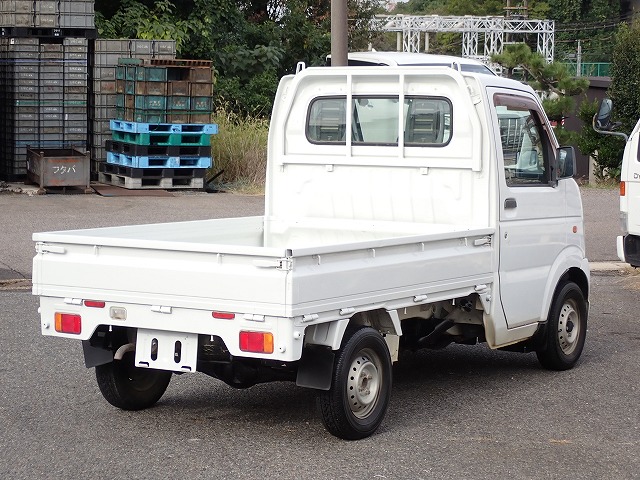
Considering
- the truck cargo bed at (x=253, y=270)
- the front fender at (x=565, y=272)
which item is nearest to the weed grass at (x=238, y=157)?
the front fender at (x=565, y=272)

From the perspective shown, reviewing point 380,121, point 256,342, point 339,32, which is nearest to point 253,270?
point 256,342

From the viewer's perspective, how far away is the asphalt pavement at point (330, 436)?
20.5 ft

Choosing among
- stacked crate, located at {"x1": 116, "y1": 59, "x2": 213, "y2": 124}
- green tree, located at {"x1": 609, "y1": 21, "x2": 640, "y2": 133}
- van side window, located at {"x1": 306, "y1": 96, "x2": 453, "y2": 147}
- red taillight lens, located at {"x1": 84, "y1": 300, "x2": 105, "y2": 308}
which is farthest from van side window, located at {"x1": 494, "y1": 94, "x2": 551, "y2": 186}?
green tree, located at {"x1": 609, "y1": 21, "x2": 640, "y2": 133}

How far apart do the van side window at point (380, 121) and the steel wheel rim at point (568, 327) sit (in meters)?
1.79

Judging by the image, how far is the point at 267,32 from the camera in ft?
102

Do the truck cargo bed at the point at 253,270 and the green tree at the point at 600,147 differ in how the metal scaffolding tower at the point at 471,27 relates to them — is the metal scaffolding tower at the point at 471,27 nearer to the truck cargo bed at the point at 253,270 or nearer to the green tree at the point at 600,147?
the green tree at the point at 600,147

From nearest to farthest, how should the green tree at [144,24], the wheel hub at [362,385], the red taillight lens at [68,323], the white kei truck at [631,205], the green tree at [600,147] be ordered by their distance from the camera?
the wheel hub at [362,385] → the red taillight lens at [68,323] → the white kei truck at [631,205] → the green tree at [144,24] → the green tree at [600,147]

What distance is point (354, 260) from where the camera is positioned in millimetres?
6613

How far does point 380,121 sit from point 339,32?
5982 millimetres

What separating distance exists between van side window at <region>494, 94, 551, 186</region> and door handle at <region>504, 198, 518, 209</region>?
0.17 meters

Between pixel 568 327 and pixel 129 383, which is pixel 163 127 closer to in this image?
pixel 568 327

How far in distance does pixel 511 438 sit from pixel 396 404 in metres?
1.07

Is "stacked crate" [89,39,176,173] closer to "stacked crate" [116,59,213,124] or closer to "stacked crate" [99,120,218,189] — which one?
"stacked crate" [99,120,218,189]

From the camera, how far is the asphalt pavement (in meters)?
6.26
